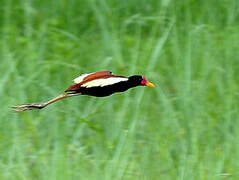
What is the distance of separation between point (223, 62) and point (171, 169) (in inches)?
58.4

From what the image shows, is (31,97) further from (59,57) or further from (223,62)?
(223,62)

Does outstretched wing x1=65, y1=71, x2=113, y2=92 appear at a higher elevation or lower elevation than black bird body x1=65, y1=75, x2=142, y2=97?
higher

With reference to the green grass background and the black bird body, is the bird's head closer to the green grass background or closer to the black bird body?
the black bird body

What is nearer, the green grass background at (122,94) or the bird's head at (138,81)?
the bird's head at (138,81)

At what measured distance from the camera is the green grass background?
11.0 ft

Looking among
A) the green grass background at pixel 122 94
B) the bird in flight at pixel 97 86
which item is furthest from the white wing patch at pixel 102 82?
the green grass background at pixel 122 94

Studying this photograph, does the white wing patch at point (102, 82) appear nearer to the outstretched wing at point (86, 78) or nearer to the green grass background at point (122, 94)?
the outstretched wing at point (86, 78)

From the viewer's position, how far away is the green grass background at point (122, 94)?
11.0 ft

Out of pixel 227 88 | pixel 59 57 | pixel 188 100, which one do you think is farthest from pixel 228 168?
pixel 59 57

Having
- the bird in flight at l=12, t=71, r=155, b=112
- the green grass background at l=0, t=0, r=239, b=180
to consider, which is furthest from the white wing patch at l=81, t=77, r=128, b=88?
the green grass background at l=0, t=0, r=239, b=180

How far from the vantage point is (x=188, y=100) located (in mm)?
3857

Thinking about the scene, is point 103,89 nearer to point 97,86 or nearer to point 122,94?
point 97,86

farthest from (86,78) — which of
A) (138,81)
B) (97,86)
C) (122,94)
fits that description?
(122,94)

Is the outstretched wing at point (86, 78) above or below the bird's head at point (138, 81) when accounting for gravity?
above
